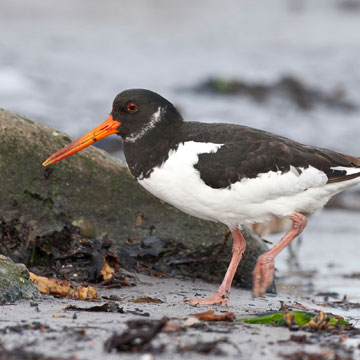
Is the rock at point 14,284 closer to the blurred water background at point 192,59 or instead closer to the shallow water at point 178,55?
the blurred water background at point 192,59

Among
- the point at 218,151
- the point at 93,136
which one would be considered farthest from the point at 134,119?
the point at 218,151

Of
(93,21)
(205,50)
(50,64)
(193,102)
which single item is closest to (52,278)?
(193,102)

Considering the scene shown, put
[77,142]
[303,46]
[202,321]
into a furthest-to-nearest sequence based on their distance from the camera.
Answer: [303,46]
[77,142]
[202,321]

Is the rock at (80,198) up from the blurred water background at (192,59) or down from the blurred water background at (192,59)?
down

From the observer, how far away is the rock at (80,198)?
17.6ft

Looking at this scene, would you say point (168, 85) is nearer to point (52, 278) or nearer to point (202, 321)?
point (52, 278)

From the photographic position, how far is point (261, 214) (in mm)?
4895

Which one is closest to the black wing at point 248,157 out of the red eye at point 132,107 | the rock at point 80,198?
the red eye at point 132,107

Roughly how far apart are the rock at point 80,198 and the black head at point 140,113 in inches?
24.8

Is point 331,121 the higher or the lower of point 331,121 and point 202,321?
the higher

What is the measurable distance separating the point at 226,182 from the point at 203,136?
0.36 metres

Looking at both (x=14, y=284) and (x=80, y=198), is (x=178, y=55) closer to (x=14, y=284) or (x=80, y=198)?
(x=80, y=198)

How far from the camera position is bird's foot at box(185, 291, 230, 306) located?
4.65 m

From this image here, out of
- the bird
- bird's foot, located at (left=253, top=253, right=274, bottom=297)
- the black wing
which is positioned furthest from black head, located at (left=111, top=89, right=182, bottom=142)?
bird's foot, located at (left=253, top=253, right=274, bottom=297)
